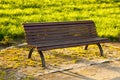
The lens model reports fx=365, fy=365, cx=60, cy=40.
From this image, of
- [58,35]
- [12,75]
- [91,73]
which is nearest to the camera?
[12,75]

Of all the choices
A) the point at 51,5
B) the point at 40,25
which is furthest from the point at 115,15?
the point at 40,25

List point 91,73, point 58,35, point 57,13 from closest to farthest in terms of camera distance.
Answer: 1. point 91,73
2. point 58,35
3. point 57,13

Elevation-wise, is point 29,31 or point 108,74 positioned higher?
point 29,31

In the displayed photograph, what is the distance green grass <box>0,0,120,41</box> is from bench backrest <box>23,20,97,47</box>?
71.6 inches

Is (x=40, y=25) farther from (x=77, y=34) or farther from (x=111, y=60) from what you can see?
(x=111, y=60)

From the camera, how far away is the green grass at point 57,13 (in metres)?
10.8

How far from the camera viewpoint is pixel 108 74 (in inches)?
291

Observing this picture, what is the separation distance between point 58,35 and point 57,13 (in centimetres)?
542

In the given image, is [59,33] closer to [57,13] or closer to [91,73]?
[91,73]

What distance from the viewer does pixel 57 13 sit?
13633mm

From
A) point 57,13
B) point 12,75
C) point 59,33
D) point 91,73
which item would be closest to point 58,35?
point 59,33

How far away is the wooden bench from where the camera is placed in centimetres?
772

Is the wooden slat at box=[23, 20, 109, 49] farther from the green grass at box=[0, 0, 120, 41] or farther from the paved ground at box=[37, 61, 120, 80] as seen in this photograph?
the green grass at box=[0, 0, 120, 41]

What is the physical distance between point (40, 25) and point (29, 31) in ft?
1.22
